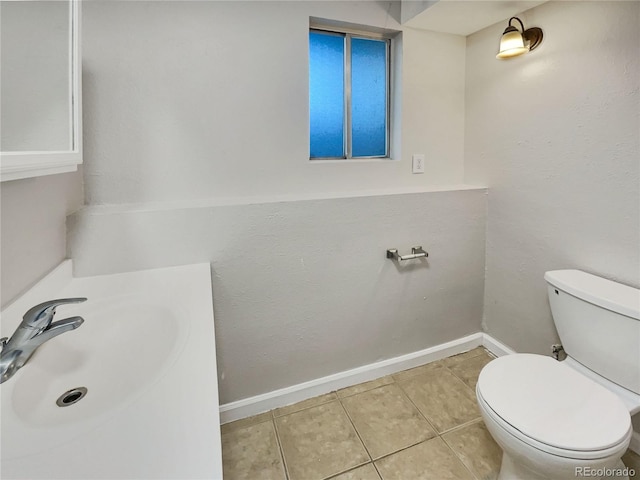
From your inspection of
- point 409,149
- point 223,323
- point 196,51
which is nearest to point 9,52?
point 196,51

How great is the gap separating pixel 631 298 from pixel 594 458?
623 millimetres

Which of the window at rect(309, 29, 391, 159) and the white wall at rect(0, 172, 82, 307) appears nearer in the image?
the white wall at rect(0, 172, 82, 307)

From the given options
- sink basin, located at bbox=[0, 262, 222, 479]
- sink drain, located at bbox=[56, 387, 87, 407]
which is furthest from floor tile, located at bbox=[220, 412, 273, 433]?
sink drain, located at bbox=[56, 387, 87, 407]

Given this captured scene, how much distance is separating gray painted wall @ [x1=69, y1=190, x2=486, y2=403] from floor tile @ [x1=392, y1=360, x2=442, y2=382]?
115 millimetres

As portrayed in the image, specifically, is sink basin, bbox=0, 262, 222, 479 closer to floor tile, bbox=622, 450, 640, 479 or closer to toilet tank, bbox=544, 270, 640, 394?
toilet tank, bbox=544, 270, 640, 394

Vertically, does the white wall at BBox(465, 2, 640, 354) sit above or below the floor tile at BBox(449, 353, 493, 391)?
above

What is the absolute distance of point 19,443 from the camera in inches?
20.3

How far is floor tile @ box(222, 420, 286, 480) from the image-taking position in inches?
52.1

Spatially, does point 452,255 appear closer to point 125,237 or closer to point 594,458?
point 594,458

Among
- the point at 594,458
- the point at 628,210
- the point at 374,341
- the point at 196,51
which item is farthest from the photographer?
the point at 374,341

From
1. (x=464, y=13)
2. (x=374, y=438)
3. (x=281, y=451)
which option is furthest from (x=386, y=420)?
(x=464, y=13)

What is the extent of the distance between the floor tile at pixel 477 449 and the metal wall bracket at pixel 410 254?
82 cm

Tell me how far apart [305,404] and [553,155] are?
67.6 inches

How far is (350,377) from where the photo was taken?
1793 millimetres
